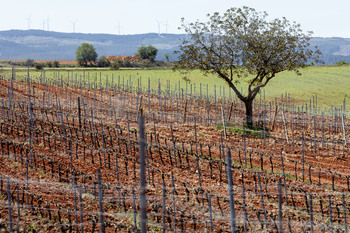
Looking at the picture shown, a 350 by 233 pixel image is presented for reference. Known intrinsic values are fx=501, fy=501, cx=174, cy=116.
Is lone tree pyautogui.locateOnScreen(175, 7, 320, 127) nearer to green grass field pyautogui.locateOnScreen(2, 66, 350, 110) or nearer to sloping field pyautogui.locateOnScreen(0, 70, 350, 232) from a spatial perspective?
sloping field pyautogui.locateOnScreen(0, 70, 350, 232)

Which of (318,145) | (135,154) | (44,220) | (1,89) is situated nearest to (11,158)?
(135,154)

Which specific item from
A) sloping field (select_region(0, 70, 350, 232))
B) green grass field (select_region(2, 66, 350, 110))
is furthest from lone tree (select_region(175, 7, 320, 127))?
green grass field (select_region(2, 66, 350, 110))

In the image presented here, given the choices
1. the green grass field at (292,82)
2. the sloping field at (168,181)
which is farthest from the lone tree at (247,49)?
the green grass field at (292,82)

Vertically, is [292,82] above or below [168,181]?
above

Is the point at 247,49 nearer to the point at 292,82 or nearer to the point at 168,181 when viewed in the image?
the point at 168,181

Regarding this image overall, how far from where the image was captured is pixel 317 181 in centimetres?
1686

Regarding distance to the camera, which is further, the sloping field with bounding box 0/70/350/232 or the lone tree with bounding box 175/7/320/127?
the lone tree with bounding box 175/7/320/127

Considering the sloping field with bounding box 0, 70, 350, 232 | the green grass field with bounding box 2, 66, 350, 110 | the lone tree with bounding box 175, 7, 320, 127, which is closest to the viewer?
the sloping field with bounding box 0, 70, 350, 232

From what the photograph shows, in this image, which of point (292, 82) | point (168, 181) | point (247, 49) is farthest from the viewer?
point (292, 82)

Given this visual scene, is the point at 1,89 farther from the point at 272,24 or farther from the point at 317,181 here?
the point at 317,181

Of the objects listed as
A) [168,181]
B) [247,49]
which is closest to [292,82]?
[247,49]

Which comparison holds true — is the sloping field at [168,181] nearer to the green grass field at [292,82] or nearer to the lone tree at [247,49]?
the lone tree at [247,49]

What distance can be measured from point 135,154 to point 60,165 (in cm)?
372

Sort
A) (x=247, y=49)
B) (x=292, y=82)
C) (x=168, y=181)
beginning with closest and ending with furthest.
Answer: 1. (x=168, y=181)
2. (x=247, y=49)
3. (x=292, y=82)
